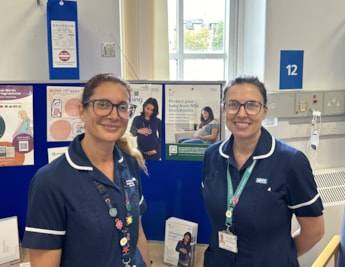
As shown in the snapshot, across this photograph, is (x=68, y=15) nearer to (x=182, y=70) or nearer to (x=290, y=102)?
(x=182, y=70)

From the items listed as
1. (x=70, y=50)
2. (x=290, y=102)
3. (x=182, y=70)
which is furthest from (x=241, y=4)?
(x=70, y=50)

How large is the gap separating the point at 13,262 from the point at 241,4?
87.2 inches

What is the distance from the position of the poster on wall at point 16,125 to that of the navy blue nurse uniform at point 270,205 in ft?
3.20

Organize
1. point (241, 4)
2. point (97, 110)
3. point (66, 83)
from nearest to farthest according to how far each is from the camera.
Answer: point (97, 110) < point (66, 83) < point (241, 4)

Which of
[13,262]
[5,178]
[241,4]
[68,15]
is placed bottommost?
[13,262]

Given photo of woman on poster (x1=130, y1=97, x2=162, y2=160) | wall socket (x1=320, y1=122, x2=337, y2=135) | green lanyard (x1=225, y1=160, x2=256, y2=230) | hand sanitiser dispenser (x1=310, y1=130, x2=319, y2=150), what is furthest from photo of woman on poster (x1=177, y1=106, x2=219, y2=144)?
wall socket (x1=320, y1=122, x2=337, y2=135)

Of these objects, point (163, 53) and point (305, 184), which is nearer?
point (305, 184)

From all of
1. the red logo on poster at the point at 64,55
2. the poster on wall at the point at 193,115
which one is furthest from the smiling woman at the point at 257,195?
the red logo on poster at the point at 64,55

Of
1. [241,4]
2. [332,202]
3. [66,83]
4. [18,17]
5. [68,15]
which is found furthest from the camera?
[241,4]

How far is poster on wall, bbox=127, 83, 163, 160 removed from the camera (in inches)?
73.7

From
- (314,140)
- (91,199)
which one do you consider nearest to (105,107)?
(91,199)

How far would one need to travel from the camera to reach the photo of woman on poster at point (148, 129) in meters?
1.88

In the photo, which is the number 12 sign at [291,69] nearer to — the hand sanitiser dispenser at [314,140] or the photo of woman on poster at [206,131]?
the hand sanitiser dispenser at [314,140]

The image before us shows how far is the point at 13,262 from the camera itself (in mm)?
1711
